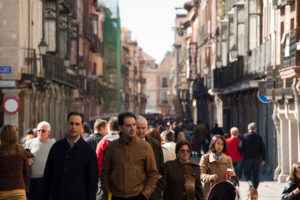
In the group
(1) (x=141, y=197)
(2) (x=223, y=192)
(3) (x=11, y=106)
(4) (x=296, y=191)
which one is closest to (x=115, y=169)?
(1) (x=141, y=197)

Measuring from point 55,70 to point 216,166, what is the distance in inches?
1214

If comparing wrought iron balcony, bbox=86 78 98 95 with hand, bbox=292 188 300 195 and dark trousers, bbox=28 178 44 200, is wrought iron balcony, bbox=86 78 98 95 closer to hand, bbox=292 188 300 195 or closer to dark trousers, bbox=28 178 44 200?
dark trousers, bbox=28 178 44 200

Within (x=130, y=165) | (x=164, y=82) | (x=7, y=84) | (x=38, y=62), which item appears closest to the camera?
(x=130, y=165)

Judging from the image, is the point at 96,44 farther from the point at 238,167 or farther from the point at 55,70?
the point at 238,167

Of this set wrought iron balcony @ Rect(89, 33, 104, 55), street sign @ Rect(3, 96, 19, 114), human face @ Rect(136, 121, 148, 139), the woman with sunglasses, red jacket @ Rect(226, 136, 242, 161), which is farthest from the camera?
wrought iron balcony @ Rect(89, 33, 104, 55)

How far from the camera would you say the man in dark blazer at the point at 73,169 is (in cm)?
1056

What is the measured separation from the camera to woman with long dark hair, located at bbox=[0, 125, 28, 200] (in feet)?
39.1

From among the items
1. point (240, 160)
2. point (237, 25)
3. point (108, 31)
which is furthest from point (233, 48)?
point (108, 31)

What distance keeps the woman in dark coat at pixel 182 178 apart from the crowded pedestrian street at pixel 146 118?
0.01 meters

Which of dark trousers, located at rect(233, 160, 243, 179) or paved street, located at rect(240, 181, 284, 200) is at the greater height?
dark trousers, located at rect(233, 160, 243, 179)

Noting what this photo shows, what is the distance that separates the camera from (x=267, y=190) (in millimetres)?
25016

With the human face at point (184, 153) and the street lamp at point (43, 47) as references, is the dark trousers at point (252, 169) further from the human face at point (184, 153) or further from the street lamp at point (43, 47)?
the street lamp at point (43, 47)

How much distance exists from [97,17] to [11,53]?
51.4m

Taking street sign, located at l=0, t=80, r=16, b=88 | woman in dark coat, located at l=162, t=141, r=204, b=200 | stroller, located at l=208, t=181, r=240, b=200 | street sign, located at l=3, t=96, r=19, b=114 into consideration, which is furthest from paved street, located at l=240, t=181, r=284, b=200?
woman in dark coat, located at l=162, t=141, r=204, b=200
